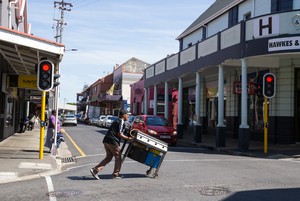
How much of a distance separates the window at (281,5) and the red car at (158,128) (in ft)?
27.8

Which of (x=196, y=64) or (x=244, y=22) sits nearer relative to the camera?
(x=244, y=22)

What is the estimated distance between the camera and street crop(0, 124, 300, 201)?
8.00m

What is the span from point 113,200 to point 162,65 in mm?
25599

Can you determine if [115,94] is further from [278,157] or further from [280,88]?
[278,157]

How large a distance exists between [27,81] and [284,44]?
1134 cm

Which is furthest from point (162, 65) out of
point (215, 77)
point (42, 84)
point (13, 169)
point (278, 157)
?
point (13, 169)

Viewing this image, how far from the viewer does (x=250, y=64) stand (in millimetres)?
20812

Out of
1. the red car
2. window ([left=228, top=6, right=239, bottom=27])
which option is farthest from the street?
window ([left=228, top=6, right=239, bottom=27])

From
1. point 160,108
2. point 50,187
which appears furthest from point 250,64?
point 160,108

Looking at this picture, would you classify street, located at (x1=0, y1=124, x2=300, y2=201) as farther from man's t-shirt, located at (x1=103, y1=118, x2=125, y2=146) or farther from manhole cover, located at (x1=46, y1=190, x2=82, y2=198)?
man's t-shirt, located at (x1=103, y1=118, x2=125, y2=146)

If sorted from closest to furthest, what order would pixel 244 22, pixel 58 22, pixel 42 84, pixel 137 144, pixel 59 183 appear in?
1. pixel 59 183
2. pixel 137 144
3. pixel 42 84
4. pixel 244 22
5. pixel 58 22

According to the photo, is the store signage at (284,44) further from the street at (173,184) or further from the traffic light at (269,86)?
the street at (173,184)

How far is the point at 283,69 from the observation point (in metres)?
20.9

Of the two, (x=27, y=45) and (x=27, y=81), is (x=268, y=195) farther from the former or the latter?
(x=27, y=81)
